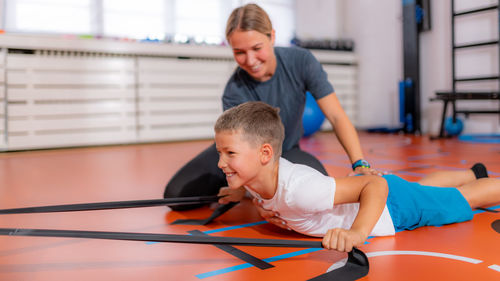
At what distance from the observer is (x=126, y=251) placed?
1.26 m

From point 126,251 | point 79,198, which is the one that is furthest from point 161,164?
point 126,251

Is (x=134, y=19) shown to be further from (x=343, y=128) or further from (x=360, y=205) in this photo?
(x=360, y=205)

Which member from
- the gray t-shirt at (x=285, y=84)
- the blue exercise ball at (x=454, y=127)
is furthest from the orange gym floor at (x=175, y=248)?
Result: the blue exercise ball at (x=454, y=127)

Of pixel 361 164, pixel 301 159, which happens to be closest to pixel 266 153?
pixel 361 164

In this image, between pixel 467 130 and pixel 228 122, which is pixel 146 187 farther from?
pixel 467 130

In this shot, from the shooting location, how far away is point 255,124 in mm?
1145

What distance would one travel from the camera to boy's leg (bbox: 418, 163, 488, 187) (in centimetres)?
167

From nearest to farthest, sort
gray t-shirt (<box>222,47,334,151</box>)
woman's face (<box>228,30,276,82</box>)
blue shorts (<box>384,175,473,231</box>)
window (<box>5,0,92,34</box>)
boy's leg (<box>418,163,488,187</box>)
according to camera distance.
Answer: blue shorts (<box>384,175,473,231</box>) → woman's face (<box>228,30,276,82</box>) → boy's leg (<box>418,163,488,187</box>) → gray t-shirt (<box>222,47,334,151</box>) → window (<box>5,0,92,34</box>)

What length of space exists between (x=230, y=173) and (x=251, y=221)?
1.59ft

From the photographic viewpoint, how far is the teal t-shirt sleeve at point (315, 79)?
68.9 inches

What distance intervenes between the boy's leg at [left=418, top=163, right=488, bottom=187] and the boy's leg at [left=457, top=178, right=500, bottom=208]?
10cm

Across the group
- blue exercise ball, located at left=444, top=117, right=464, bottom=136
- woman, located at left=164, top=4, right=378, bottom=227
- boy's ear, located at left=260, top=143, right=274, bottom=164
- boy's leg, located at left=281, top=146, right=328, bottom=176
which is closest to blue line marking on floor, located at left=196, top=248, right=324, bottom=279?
boy's ear, located at left=260, top=143, right=274, bottom=164

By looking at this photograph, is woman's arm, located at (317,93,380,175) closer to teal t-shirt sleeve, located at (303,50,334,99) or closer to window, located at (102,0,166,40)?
teal t-shirt sleeve, located at (303,50,334,99)

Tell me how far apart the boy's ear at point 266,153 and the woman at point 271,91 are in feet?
1.58
